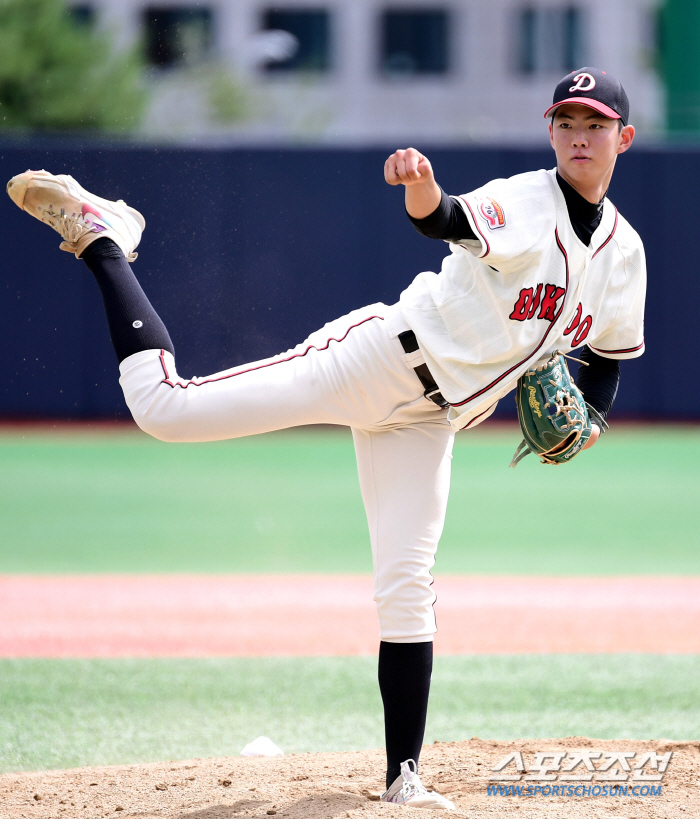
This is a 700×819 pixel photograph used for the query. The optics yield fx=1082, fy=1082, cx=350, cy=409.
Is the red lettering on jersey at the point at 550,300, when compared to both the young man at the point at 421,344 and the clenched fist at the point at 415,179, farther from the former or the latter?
the clenched fist at the point at 415,179

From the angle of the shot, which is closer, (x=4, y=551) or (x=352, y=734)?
(x=352, y=734)

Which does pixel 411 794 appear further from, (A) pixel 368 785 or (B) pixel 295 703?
(B) pixel 295 703

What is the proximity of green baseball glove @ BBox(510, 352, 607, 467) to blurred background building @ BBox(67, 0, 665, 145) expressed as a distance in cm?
2595

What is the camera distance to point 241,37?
28.5 m

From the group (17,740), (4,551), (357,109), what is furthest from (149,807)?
(357,109)

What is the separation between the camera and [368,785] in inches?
109

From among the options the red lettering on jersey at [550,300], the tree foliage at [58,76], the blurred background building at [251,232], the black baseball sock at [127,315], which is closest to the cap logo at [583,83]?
the red lettering on jersey at [550,300]

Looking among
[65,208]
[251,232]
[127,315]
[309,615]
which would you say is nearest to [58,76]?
[251,232]

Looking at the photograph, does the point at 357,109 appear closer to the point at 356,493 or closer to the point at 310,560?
the point at 356,493

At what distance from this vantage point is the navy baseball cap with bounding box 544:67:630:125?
2.45 m

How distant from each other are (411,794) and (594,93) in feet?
5.47

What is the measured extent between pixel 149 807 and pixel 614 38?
95.3 feet

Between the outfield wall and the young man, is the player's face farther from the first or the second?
the outfield wall

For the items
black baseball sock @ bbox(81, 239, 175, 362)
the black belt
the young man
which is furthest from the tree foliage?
the black belt
